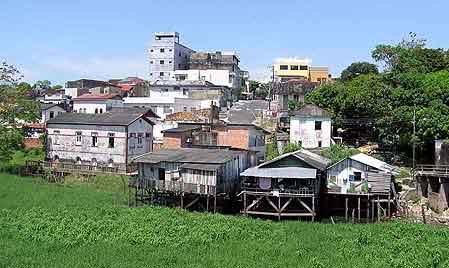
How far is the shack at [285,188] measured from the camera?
123 feet

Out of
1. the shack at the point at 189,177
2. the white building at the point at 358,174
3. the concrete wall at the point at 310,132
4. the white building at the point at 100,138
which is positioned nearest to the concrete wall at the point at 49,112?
the white building at the point at 100,138

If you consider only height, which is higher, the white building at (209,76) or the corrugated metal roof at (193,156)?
the white building at (209,76)

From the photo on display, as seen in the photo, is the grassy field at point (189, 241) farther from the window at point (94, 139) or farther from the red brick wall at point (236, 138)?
the red brick wall at point (236, 138)

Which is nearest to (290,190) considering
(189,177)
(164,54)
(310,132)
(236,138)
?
(189,177)

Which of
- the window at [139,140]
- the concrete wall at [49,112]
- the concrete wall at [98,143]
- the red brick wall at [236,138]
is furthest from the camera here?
the concrete wall at [49,112]

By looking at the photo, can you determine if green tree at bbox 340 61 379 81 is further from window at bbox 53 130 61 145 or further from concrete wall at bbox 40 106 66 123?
window at bbox 53 130 61 145

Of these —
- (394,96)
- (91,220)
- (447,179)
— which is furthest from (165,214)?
(394,96)

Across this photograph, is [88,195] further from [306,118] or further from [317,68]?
[317,68]

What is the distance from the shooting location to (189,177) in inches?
1543

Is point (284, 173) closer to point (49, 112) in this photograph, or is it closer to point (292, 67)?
point (49, 112)

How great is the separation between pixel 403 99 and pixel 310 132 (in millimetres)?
8967

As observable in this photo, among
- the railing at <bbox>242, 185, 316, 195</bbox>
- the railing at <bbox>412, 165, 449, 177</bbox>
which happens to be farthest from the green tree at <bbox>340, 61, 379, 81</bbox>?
the railing at <bbox>242, 185, 316, 195</bbox>

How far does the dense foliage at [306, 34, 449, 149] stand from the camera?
43.3 metres

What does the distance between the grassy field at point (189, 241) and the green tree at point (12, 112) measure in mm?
15207
